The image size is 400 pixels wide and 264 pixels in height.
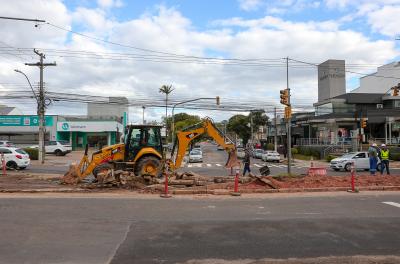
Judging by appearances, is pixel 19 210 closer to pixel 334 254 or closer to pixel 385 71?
pixel 334 254

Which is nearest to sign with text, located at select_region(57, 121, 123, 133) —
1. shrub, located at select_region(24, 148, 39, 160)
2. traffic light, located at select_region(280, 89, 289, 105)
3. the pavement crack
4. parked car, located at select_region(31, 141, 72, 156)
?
parked car, located at select_region(31, 141, 72, 156)

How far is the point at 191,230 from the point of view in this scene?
941 cm

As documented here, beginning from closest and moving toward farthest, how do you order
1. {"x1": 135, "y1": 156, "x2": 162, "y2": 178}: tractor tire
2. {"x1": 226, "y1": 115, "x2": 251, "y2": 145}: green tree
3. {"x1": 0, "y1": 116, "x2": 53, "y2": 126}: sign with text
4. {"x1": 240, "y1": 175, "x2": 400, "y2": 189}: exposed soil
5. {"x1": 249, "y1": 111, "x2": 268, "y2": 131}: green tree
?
{"x1": 240, "y1": 175, "x2": 400, "y2": 189}: exposed soil → {"x1": 135, "y1": 156, "x2": 162, "y2": 178}: tractor tire → {"x1": 0, "y1": 116, "x2": 53, "y2": 126}: sign with text → {"x1": 249, "y1": 111, "x2": 268, "y2": 131}: green tree → {"x1": 226, "y1": 115, "x2": 251, "y2": 145}: green tree

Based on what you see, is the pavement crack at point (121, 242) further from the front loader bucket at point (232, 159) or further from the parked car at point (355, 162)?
the parked car at point (355, 162)

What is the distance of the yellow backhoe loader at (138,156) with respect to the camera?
61.7 ft

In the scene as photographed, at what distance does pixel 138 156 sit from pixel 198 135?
2910 millimetres

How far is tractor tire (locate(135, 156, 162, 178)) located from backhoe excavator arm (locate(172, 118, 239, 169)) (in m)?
0.94

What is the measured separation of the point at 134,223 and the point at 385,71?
78.2 m

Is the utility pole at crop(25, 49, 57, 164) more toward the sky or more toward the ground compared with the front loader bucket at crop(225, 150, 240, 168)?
more toward the sky

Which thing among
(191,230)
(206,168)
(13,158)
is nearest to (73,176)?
(191,230)

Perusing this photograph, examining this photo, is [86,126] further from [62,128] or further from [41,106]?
[41,106]

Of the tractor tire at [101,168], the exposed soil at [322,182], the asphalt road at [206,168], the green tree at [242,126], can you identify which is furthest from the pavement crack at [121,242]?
the green tree at [242,126]

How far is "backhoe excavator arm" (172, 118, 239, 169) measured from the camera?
63.6ft

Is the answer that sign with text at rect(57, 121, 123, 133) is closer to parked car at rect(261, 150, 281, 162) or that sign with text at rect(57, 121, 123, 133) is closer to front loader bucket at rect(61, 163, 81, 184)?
parked car at rect(261, 150, 281, 162)
